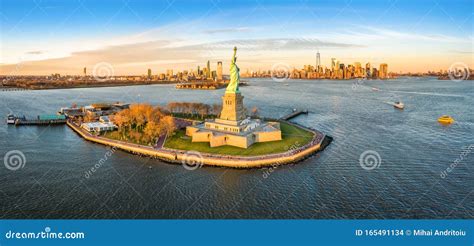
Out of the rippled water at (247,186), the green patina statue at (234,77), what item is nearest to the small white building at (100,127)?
the rippled water at (247,186)

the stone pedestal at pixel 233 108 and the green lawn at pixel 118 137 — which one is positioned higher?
the stone pedestal at pixel 233 108

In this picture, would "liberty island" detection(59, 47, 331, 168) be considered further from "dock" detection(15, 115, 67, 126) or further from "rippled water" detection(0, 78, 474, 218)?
"dock" detection(15, 115, 67, 126)

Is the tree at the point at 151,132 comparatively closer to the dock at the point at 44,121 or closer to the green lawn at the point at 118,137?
the green lawn at the point at 118,137

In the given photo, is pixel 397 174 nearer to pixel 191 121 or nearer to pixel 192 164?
pixel 192 164

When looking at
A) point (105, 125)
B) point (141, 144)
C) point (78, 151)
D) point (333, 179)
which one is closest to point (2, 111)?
point (105, 125)

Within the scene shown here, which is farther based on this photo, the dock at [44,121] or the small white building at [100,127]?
the dock at [44,121]

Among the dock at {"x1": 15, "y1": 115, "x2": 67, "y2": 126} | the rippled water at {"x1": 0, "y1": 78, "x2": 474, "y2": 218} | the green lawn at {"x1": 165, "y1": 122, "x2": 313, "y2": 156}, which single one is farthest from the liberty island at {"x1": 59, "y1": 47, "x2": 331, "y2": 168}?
the dock at {"x1": 15, "y1": 115, "x2": 67, "y2": 126}

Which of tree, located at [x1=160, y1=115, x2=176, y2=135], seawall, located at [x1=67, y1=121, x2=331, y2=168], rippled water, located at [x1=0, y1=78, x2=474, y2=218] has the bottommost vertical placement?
rippled water, located at [x1=0, y1=78, x2=474, y2=218]

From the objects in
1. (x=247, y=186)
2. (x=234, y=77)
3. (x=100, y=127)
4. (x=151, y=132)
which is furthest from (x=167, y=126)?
(x=247, y=186)

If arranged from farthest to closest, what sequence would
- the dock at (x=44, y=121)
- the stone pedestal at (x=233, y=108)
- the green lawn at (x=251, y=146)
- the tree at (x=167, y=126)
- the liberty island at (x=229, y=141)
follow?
1. the dock at (x=44, y=121)
2. the tree at (x=167, y=126)
3. the stone pedestal at (x=233, y=108)
4. the green lawn at (x=251, y=146)
5. the liberty island at (x=229, y=141)
